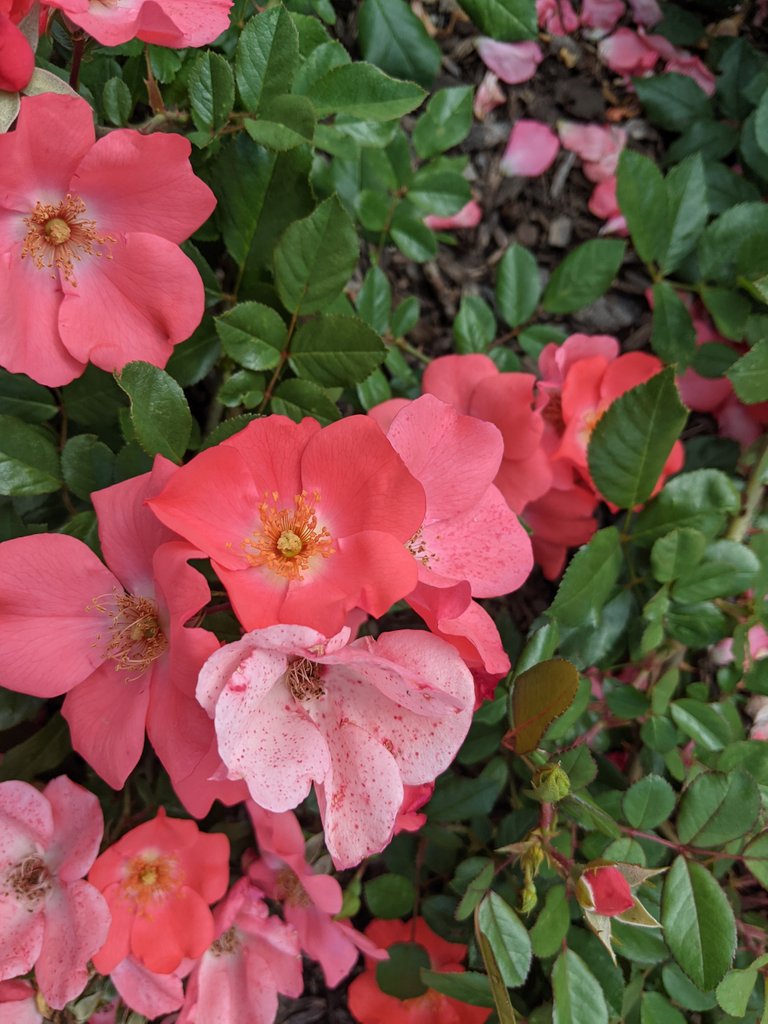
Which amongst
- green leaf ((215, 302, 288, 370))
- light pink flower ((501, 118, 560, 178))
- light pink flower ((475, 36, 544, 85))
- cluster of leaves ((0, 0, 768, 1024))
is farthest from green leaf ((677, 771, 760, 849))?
light pink flower ((475, 36, 544, 85))

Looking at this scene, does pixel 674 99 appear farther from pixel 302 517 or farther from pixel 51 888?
pixel 51 888

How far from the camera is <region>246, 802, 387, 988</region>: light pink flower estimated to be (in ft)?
2.83

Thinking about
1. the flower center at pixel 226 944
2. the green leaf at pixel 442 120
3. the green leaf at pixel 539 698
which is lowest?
the flower center at pixel 226 944

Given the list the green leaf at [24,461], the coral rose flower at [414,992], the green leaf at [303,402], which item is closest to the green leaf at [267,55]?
the green leaf at [303,402]

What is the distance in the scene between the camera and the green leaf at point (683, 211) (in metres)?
1.09

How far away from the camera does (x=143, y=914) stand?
78 centimetres

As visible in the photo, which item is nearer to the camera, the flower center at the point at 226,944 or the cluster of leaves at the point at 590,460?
the cluster of leaves at the point at 590,460

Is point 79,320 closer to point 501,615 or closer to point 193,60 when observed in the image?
point 193,60

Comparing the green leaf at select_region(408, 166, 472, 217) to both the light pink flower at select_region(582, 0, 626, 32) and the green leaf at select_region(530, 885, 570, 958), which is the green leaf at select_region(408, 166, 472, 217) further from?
the green leaf at select_region(530, 885, 570, 958)

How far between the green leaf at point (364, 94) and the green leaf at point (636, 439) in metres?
0.36

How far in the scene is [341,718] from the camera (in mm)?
621

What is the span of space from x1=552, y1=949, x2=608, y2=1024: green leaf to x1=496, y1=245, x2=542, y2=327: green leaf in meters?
0.77

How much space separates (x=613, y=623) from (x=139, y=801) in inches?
22.6

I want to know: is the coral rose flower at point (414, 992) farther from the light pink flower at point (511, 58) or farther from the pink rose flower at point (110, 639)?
the light pink flower at point (511, 58)
